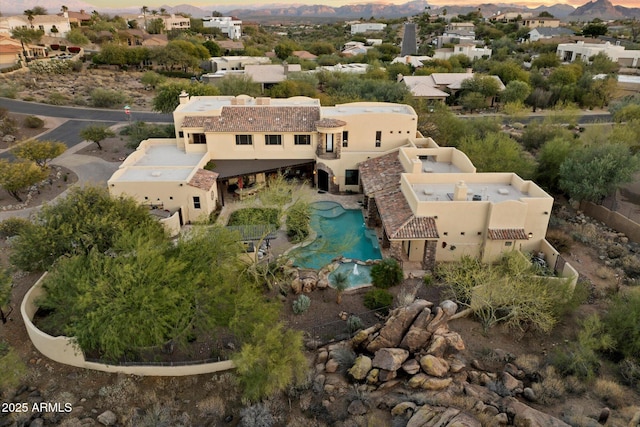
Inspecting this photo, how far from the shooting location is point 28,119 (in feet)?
190

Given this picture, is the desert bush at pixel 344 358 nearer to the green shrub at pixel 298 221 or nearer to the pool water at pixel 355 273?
the pool water at pixel 355 273

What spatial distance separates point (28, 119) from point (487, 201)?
59627mm

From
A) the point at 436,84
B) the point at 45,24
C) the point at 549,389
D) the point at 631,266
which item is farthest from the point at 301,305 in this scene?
the point at 45,24

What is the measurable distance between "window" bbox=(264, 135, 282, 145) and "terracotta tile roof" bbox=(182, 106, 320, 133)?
2.50 ft

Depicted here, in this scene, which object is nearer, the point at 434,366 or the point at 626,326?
the point at 434,366

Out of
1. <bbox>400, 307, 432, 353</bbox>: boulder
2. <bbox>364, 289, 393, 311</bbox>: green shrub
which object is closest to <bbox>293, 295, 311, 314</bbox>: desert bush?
<bbox>364, 289, 393, 311</bbox>: green shrub

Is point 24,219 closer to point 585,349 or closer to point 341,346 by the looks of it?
point 341,346

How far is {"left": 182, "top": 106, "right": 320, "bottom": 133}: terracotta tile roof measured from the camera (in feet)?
129

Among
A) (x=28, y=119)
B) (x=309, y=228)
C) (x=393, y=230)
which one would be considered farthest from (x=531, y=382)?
(x=28, y=119)

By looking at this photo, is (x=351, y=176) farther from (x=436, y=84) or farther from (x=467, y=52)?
(x=467, y=52)

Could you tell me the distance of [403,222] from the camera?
27.8 meters

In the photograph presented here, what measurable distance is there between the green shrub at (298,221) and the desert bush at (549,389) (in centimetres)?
1699

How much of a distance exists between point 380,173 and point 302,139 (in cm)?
875

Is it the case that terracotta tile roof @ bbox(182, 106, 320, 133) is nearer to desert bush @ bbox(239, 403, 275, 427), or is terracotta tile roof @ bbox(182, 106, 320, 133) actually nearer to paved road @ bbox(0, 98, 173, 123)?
desert bush @ bbox(239, 403, 275, 427)
